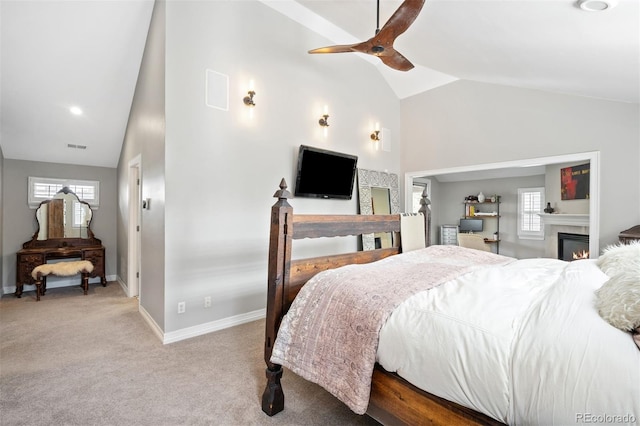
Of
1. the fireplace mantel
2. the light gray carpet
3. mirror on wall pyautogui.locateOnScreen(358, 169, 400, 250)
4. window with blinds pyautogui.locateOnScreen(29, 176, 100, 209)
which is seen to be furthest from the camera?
the fireplace mantel

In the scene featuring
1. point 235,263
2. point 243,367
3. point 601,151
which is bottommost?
point 243,367

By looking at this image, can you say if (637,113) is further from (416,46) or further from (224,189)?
(224,189)

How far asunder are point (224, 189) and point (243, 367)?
1.84 meters

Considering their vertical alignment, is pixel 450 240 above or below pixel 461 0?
below

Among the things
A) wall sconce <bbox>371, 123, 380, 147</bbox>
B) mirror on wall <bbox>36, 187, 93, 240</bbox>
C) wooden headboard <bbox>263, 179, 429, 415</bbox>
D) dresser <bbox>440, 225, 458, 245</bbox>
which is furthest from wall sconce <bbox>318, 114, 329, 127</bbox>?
dresser <bbox>440, 225, 458, 245</bbox>

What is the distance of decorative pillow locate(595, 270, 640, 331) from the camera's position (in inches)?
37.6

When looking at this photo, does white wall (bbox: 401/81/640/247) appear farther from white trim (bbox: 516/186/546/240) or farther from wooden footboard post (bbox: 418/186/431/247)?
white trim (bbox: 516/186/546/240)

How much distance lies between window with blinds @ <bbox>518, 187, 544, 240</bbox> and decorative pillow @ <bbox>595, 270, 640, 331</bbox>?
7.23 m

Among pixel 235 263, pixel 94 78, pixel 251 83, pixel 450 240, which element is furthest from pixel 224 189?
pixel 450 240

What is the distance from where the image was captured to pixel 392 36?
258 centimetres

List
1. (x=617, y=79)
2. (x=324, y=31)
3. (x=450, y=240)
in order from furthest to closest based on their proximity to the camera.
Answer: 1. (x=450, y=240)
2. (x=324, y=31)
3. (x=617, y=79)

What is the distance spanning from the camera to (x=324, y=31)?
4453mm

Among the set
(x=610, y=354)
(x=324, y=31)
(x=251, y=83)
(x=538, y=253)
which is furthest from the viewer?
(x=538, y=253)

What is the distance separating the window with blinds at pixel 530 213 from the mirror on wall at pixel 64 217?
920cm
